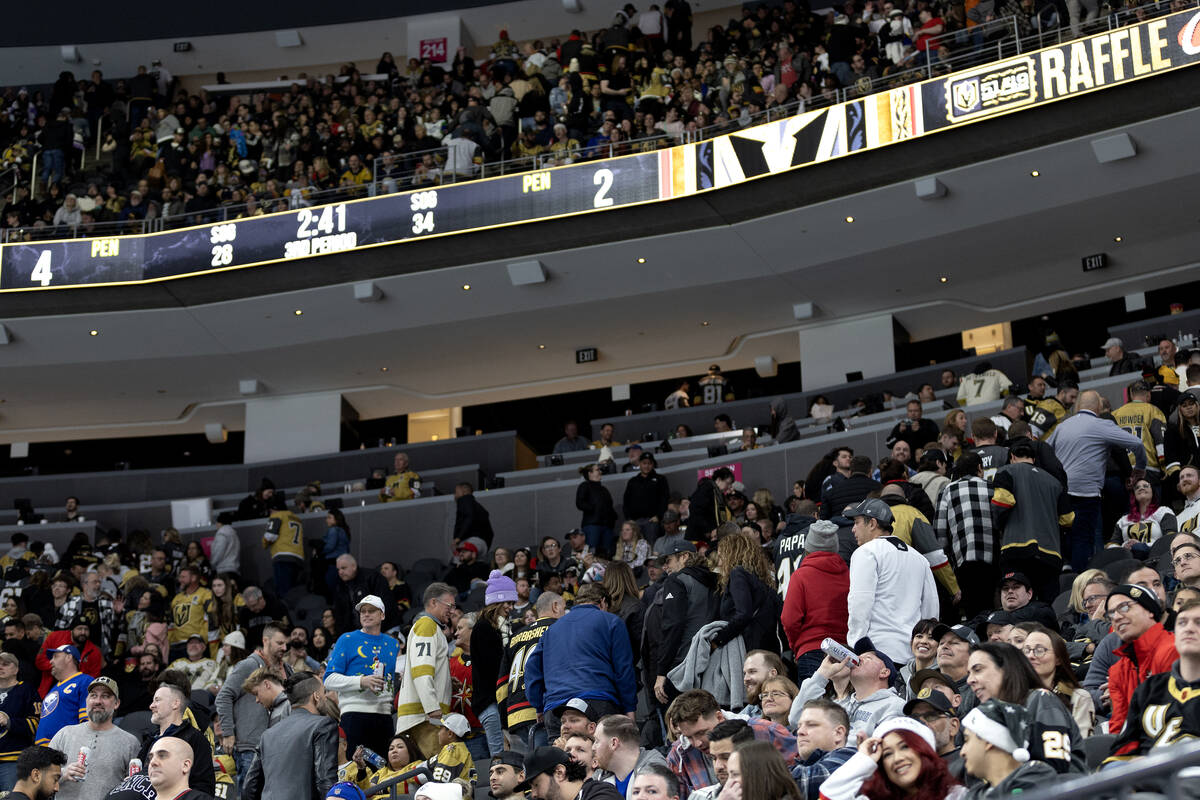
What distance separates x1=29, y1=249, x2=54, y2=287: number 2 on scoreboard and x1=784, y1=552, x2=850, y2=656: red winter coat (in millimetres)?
15140

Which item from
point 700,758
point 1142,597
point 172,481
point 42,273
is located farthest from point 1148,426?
point 42,273

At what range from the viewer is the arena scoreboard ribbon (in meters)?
14.9

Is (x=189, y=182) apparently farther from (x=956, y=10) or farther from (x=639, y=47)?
(x=956, y=10)

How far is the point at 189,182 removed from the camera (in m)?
21.4

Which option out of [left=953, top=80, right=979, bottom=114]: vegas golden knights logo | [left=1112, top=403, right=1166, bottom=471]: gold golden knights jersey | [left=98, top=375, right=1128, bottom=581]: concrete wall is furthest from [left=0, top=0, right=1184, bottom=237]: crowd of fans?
[left=1112, top=403, right=1166, bottom=471]: gold golden knights jersey

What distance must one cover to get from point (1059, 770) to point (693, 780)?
6.24 ft

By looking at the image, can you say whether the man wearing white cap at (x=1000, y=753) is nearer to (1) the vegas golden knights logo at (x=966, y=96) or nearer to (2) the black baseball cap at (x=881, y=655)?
(2) the black baseball cap at (x=881, y=655)

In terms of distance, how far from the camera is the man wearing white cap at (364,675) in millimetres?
8062

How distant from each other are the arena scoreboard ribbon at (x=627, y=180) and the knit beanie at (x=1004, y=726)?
11.9 m

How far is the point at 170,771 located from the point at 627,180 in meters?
12.8

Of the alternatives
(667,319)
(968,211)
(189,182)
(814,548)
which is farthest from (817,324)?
(814,548)

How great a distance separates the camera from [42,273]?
19.3 m

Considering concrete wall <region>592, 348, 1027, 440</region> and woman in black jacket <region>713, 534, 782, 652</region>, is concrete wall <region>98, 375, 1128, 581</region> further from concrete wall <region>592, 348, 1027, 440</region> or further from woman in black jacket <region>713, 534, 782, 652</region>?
woman in black jacket <region>713, 534, 782, 652</region>

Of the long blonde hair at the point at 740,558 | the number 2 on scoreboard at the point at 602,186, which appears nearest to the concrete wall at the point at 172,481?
the number 2 on scoreboard at the point at 602,186
